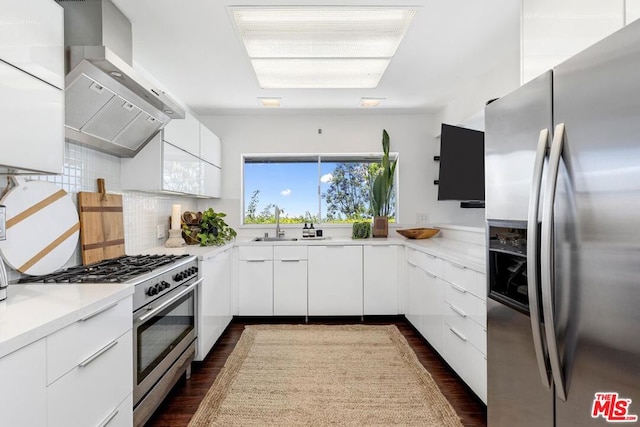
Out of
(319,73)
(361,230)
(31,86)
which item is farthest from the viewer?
(361,230)

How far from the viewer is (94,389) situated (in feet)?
4.34

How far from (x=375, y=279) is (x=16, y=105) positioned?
3.29m

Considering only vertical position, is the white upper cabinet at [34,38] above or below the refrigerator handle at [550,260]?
above

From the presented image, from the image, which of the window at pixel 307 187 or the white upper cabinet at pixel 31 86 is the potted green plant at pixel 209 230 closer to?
the window at pixel 307 187

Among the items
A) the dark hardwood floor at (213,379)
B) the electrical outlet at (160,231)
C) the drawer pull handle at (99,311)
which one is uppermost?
the electrical outlet at (160,231)

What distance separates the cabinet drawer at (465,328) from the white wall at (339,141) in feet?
6.46

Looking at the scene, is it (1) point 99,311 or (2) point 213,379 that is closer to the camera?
(1) point 99,311

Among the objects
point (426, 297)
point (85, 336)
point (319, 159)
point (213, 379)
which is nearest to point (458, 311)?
point (426, 297)

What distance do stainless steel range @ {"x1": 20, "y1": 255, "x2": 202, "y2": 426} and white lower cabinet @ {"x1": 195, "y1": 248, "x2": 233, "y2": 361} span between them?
5.6 inches

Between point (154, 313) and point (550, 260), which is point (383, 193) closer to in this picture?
point (154, 313)

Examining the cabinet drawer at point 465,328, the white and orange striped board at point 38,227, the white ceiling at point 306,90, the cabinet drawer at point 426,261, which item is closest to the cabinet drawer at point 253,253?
the cabinet drawer at point 426,261

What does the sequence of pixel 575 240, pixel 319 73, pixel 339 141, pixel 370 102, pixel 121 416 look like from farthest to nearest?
1. pixel 339 141
2. pixel 370 102
3. pixel 319 73
4. pixel 121 416
5. pixel 575 240

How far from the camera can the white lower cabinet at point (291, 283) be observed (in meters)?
3.82

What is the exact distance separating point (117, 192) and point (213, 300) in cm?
115
